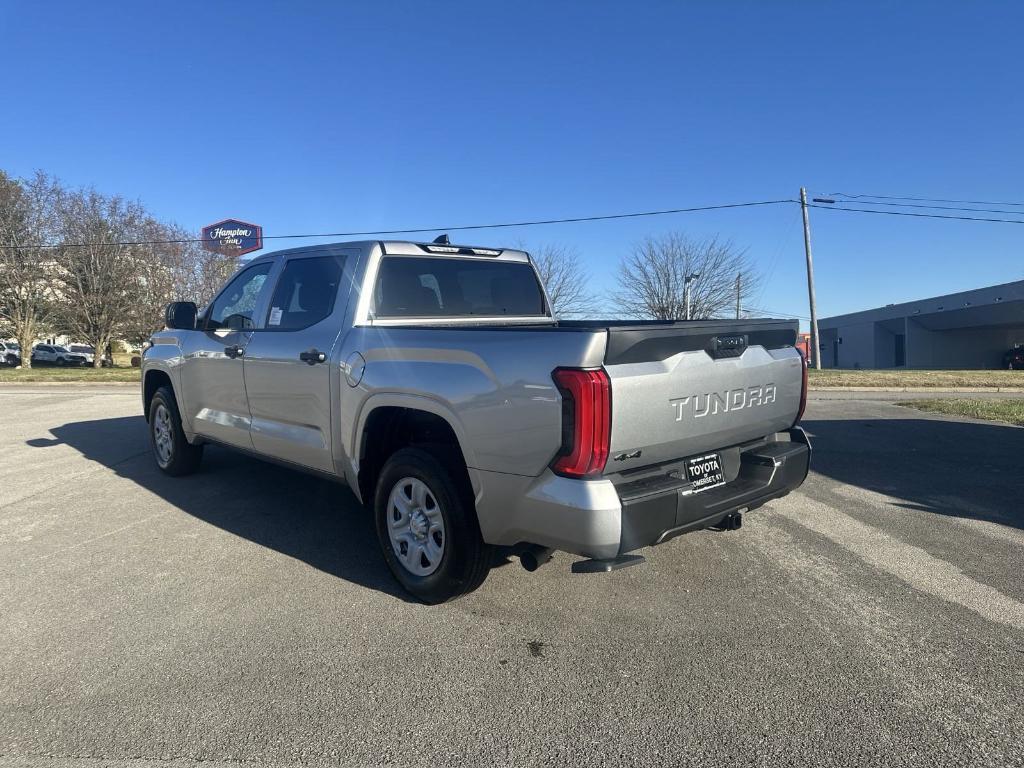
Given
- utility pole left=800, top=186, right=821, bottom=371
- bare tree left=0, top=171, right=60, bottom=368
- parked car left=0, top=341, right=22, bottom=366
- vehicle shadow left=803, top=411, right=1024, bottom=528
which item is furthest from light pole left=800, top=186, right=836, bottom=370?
parked car left=0, top=341, right=22, bottom=366

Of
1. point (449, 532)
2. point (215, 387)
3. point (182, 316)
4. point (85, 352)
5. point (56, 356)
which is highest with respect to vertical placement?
point (85, 352)

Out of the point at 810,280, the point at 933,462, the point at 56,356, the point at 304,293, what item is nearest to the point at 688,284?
the point at 810,280

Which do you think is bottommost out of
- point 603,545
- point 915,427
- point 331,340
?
point 915,427

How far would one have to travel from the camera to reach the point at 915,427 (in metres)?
9.57

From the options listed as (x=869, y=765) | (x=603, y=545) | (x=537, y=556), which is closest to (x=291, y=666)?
(x=537, y=556)

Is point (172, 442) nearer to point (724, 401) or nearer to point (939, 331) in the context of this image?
point (724, 401)

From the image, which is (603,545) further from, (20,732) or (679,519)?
(20,732)

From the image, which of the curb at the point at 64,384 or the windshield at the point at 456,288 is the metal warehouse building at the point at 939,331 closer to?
the windshield at the point at 456,288

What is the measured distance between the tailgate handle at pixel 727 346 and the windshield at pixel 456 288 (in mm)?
1974

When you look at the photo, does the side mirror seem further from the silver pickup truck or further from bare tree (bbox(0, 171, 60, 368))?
→ bare tree (bbox(0, 171, 60, 368))

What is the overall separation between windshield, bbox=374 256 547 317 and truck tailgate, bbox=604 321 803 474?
1.90 meters

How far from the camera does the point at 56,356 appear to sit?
46.3 m

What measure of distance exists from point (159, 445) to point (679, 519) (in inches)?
217

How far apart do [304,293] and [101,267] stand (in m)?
36.5
